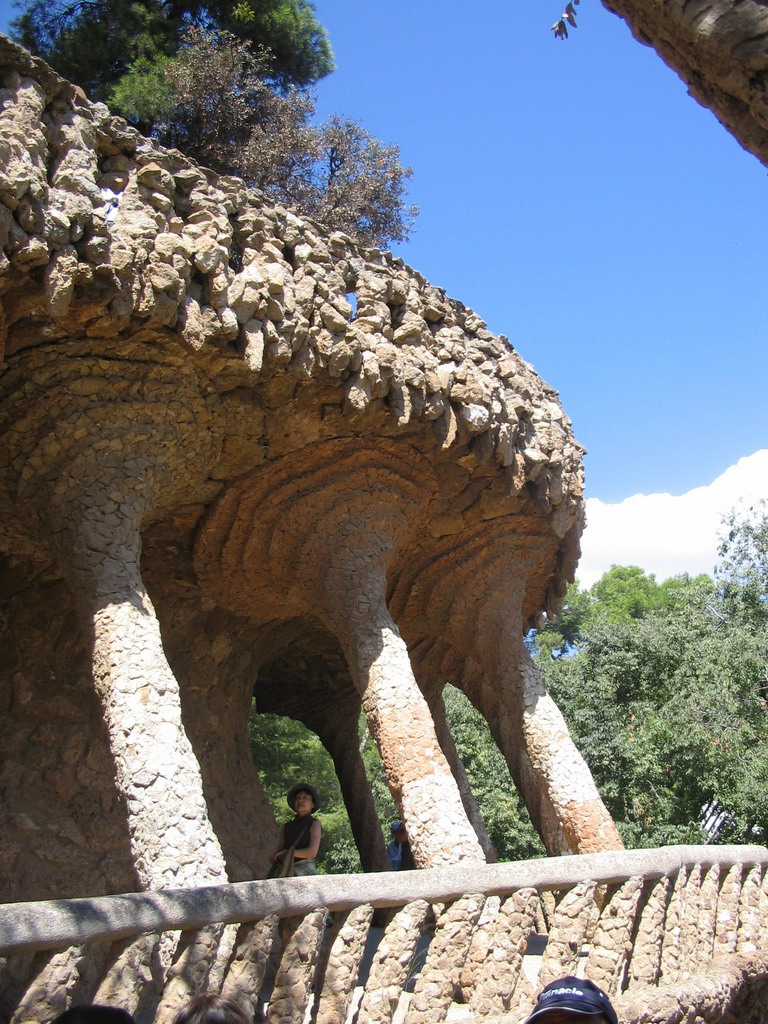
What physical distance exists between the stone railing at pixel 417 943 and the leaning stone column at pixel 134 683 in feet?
1.78

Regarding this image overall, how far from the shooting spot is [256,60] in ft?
39.7

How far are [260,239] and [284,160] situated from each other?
7180 millimetres

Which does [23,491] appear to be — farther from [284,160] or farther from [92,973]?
[284,160]

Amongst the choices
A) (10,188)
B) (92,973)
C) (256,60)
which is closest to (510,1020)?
(92,973)

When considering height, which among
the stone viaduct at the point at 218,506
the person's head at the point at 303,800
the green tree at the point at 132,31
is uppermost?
the green tree at the point at 132,31

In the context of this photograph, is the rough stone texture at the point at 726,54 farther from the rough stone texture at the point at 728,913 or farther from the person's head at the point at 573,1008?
the rough stone texture at the point at 728,913

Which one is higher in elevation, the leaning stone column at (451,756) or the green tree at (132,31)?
the green tree at (132,31)

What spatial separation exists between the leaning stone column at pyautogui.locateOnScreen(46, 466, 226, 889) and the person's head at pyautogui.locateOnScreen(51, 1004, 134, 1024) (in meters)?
2.28

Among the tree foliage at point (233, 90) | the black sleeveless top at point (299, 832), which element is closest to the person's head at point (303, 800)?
the black sleeveless top at point (299, 832)

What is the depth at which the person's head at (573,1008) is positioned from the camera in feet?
5.63

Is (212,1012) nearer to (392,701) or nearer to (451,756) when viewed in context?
(392,701)

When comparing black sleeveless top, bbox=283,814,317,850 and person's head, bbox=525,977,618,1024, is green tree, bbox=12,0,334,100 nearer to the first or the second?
black sleeveless top, bbox=283,814,317,850

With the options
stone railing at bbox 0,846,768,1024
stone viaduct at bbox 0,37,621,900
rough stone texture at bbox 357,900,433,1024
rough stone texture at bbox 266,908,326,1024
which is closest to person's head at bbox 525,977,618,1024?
stone railing at bbox 0,846,768,1024

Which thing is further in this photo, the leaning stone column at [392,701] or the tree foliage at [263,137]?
the tree foliage at [263,137]
